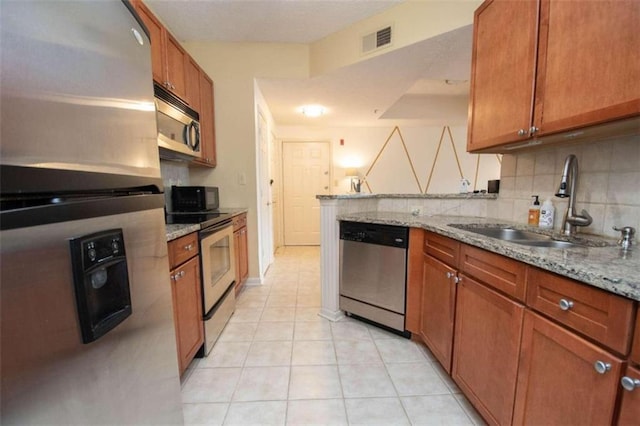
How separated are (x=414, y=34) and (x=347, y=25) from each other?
70 centimetres

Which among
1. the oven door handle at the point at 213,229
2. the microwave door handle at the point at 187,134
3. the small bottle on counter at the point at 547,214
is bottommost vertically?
the oven door handle at the point at 213,229

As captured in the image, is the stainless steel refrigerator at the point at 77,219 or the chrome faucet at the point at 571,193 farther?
the chrome faucet at the point at 571,193

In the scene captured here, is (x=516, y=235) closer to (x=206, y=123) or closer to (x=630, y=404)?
(x=630, y=404)

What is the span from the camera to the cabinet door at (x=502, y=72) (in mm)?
1270

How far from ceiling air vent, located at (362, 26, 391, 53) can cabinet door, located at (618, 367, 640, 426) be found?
8.01ft

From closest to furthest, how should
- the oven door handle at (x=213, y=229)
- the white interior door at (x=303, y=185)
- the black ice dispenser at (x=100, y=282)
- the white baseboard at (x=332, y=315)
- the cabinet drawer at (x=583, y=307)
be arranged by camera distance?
the black ice dispenser at (x=100, y=282) < the cabinet drawer at (x=583, y=307) < the oven door handle at (x=213, y=229) < the white baseboard at (x=332, y=315) < the white interior door at (x=303, y=185)

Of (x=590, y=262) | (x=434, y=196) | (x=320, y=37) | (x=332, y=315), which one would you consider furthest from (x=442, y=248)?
(x=320, y=37)

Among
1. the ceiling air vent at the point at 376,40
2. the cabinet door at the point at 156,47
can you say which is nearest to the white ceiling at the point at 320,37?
the ceiling air vent at the point at 376,40

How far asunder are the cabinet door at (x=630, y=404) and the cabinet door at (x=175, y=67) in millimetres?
2614

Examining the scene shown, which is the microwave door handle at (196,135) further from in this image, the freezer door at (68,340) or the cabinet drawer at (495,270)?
the cabinet drawer at (495,270)

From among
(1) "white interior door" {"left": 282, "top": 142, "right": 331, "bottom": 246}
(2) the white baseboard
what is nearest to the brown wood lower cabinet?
(2) the white baseboard

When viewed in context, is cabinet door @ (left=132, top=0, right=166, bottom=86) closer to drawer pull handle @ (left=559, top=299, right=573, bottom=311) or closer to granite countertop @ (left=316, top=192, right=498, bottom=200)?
granite countertop @ (left=316, top=192, right=498, bottom=200)

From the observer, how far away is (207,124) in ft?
8.71

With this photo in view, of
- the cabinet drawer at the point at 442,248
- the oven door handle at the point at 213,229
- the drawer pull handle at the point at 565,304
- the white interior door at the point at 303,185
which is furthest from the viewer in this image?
the white interior door at the point at 303,185
